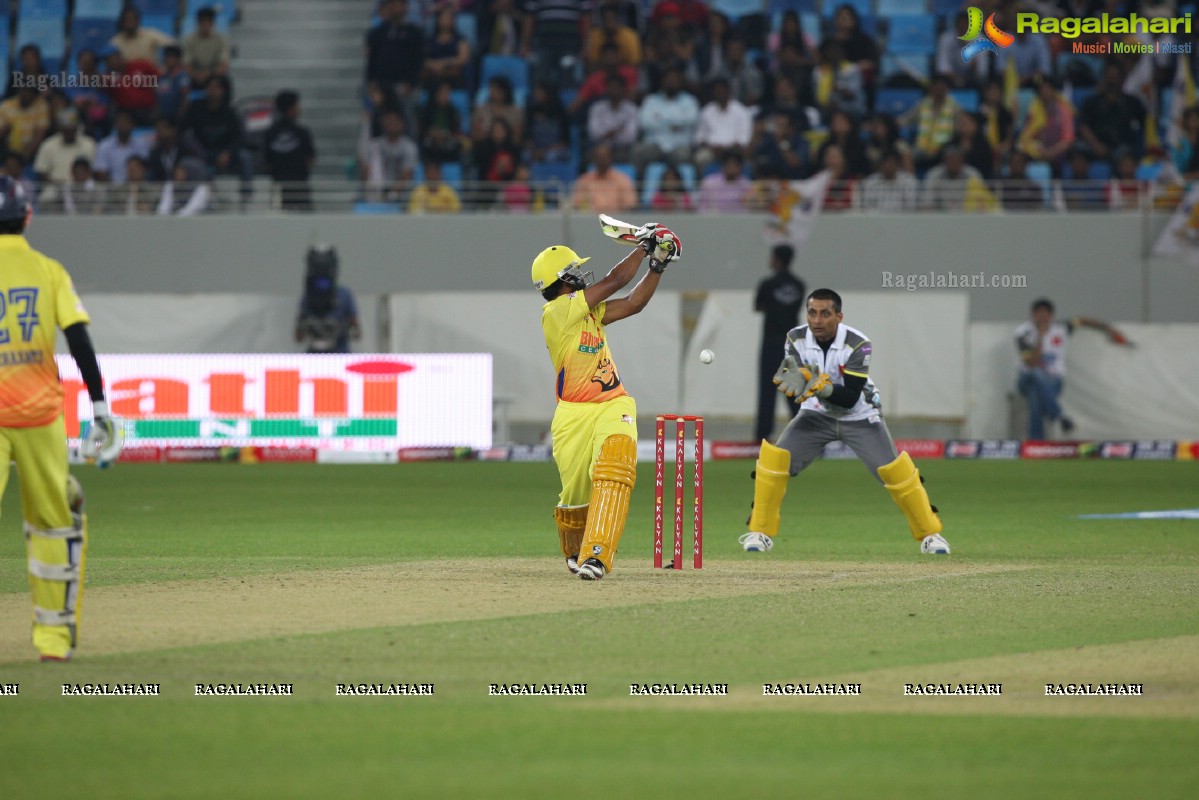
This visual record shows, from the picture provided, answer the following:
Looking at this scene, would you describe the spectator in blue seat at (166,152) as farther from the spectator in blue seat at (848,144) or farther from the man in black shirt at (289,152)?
the spectator in blue seat at (848,144)

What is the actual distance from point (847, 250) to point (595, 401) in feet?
48.5

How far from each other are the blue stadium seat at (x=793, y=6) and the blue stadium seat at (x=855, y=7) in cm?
20

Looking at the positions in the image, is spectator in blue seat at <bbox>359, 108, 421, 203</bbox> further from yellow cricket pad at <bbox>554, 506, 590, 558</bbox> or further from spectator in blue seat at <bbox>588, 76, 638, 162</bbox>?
yellow cricket pad at <bbox>554, 506, 590, 558</bbox>

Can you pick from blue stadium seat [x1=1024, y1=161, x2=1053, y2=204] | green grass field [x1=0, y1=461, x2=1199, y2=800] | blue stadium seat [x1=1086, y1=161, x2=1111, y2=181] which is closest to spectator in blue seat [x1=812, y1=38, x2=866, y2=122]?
blue stadium seat [x1=1024, y1=161, x2=1053, y2=204]

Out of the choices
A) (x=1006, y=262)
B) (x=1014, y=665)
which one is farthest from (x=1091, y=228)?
(x=1014, y=665)

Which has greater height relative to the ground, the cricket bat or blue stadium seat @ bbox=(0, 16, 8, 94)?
blue stadium seat @ bbox=(0, 16, 8, 94)

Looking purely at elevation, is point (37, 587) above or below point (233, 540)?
above

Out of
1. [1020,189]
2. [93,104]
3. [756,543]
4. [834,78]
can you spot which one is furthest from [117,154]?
[756,543]

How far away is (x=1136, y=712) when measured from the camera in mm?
6984

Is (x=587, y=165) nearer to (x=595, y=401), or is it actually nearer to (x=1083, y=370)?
(x=1083, y=370)

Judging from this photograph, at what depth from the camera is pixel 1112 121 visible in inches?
1013

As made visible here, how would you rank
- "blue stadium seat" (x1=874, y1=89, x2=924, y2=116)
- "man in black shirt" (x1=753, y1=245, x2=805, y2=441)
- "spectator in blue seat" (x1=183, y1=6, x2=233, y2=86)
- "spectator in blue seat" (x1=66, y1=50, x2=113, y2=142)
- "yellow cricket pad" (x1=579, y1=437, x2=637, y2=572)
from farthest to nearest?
"spectator in blue seat" (x1=183, y1=6, x2=233, y2=86), "spectator in blue seat" (x1=66, y1=50, x2=113, y2=142), "blue stadium seat" (x1=874, y1=89, x2=924, y2=116), "man in black shirt" (x1=753, y1=245, x2=805, y2=441), "yellow cricket pad" (x1=579, y1=437, x2=637, y2=572)

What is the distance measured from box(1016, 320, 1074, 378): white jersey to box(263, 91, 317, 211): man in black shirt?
10270 millimetres

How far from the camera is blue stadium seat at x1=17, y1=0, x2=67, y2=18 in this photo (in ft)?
96.7
